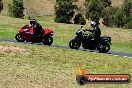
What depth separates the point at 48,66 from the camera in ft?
69.9

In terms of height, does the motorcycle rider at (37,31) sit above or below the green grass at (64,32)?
above

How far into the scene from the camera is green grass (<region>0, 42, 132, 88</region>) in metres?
17.8

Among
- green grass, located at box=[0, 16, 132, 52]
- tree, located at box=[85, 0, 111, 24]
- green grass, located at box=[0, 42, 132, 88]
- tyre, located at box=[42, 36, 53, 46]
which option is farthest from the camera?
tree, located at box=[85, 0, 111, 24]

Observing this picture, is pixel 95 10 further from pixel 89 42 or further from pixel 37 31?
pixel 89 42

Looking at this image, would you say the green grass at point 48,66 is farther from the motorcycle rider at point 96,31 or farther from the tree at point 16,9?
the tree at point 16,9

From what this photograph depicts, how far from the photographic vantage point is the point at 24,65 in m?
20.8

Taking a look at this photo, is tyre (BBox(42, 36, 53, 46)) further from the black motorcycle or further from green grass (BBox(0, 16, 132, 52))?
green grass (BBox(0, 16, 132, 52))

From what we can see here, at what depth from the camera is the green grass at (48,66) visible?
17.8 metres

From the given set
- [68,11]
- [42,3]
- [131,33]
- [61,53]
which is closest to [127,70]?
[61,53]

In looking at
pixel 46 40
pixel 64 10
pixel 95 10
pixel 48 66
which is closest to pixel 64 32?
pixel 46 40

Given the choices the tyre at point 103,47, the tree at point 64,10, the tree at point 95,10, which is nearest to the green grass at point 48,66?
the tyre at point 103,47

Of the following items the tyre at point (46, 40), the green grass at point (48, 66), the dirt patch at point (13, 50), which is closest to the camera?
the green grass at point (48, 66)

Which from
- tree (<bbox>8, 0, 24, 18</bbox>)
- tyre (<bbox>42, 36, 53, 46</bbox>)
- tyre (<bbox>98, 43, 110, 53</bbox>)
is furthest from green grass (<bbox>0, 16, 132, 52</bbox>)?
tree (<bbox>8, 0, 24, 18</bbox>)

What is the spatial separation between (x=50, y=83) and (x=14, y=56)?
19.2ft
